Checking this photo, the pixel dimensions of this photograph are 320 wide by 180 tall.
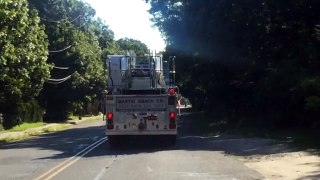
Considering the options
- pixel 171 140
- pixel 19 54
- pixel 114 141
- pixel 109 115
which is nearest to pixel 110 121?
pixel 109 115

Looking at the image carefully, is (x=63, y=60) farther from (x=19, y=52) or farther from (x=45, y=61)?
(x=19, y=52)

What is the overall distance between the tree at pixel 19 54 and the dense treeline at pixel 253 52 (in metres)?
8.63

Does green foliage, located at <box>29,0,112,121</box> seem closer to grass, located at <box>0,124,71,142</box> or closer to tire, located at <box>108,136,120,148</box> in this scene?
grass, located at <box>0,124,71,142</box>

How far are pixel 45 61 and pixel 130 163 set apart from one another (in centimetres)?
2269

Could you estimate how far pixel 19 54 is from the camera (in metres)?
29.4

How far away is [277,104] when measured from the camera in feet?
95.0

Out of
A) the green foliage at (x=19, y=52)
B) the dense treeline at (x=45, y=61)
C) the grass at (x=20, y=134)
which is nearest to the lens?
the green foliage at (x=19, y=52)

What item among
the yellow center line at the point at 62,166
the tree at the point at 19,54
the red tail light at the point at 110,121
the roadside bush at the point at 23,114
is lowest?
the yellow center line at the point at 62,166

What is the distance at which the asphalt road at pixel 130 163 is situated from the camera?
1385 centimetres

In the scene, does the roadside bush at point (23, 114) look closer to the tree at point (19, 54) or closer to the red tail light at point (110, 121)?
the tree at point (19, 54)

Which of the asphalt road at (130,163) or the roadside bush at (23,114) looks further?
the roadside bush at (23,114)

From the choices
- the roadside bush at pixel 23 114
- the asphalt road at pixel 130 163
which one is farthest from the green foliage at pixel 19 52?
the asphalt road at pixel 130 163

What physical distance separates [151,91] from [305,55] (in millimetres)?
7739

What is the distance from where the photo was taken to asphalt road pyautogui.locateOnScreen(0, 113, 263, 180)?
1385cm
